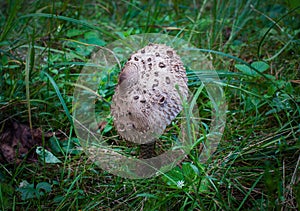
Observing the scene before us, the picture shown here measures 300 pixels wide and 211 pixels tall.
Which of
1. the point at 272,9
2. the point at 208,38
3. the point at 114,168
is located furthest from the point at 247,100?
the point at 272,9

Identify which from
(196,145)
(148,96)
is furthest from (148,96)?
(196,145)

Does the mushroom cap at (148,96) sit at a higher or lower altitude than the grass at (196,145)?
higher

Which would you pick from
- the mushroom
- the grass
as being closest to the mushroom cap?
the mushroom

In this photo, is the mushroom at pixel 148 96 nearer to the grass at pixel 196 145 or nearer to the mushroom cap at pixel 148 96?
the mushroom cap at pixel 148 96

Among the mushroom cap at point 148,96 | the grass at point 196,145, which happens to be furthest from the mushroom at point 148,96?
the grass at point 196,145

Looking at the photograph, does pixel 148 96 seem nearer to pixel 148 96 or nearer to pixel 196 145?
pixel 148 96

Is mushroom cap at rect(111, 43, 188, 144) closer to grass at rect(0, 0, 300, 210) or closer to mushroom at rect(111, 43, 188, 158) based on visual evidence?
mushroom at rect(111, 43, 188, 158)

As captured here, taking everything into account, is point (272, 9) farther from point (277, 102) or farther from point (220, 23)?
point (277, 102)
